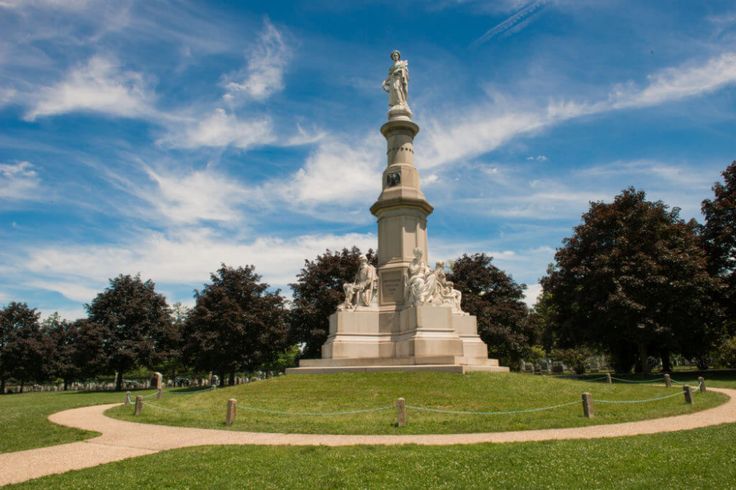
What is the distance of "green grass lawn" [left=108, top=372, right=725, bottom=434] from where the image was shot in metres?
13.6

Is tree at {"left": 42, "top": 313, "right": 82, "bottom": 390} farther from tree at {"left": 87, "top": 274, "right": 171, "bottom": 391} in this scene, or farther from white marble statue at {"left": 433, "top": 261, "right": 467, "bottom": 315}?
white marble statue at {"left": 433, "top": 261, "right": 467, "bottom": 315}

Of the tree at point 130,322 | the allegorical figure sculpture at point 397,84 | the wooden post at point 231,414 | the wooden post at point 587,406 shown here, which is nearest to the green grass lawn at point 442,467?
the wooden post at point 587,406

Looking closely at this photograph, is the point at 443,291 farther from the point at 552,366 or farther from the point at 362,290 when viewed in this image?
the point at 552,366

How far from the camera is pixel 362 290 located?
85.2ft

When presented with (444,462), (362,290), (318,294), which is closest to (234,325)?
(318,294)

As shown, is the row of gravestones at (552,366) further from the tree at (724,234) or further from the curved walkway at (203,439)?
the curved walkway at (203,439)

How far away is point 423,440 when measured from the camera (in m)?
11.6

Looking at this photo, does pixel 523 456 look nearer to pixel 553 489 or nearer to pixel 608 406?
pixel 553 489

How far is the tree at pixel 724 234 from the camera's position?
116 ft

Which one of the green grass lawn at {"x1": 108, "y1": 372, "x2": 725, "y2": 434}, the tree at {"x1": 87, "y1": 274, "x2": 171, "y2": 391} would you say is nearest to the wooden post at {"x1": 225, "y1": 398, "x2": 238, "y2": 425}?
the green grass lawn at {"x1": 108, "y1": 372, "x2": 725, "y2": 434}

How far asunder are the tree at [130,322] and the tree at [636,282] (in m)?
36.4

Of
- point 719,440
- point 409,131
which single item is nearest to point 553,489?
point 719,440

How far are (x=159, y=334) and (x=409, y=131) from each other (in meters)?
34.6

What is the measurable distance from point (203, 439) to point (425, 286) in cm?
1373
